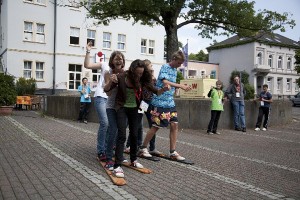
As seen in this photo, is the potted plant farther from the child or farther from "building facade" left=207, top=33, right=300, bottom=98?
"building facade" left=207, top=33, right=300, bottom=98

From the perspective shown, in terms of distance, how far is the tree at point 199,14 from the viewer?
50.6ft

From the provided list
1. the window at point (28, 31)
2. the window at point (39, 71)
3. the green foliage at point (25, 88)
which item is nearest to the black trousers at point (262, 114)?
the green foliage at point (25, 88)

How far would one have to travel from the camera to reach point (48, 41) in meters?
35.0

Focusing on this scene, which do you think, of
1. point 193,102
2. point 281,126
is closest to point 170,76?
point 193,102

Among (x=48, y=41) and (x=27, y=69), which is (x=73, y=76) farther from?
(x=27, y=69)

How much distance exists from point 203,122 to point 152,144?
5976 millimetres

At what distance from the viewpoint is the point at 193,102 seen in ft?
40.9

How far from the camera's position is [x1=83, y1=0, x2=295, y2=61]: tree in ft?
50.6

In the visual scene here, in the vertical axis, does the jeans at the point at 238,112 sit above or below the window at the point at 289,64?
below

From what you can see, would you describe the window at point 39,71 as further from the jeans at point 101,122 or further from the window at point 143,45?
the jeans at point 101,122

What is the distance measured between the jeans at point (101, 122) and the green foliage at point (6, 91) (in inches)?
396

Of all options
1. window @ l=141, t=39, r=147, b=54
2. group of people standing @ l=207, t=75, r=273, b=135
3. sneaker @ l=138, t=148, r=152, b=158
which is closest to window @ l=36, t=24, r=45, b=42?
window @ l=141, t=39, r=147, b=54

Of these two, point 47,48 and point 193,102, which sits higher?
point 47,48

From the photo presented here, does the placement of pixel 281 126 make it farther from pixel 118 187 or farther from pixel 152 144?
pixel 118 187
